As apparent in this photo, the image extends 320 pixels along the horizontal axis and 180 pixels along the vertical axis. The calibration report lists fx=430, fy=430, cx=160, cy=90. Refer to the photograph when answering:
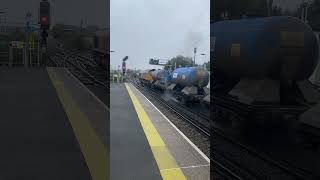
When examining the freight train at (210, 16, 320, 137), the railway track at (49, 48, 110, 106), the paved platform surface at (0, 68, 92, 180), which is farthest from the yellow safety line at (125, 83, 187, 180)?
the railway track at (49, 48, 110, 106)

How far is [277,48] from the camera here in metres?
9.23

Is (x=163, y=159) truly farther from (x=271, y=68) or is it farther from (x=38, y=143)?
(x=271, y=68)

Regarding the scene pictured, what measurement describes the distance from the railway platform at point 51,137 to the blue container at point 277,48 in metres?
3.52

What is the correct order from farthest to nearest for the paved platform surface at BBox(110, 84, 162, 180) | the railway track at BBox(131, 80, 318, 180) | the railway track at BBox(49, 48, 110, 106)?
the railway track at BBox(49, 48, 110, 106) < the railway track at BBox(131, 80, 318, 180) < the paved platform surface at BBox(110, 84, 162, 180)

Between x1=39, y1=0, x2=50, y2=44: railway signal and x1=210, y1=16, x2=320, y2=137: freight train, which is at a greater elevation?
x1=39, y1=0, x2=50, y2=44: railway signal

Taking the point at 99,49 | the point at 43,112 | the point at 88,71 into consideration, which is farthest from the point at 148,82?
the point at 43,112

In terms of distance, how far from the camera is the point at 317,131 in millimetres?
7652

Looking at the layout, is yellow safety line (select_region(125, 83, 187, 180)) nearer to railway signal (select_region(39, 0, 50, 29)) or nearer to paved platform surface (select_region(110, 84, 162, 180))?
paved platform surface (select_region(110, 84, 162, 180))

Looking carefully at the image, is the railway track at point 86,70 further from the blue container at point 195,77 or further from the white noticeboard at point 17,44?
the blue container at point 195,77

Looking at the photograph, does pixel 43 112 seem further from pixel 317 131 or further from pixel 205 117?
pixel 205 117

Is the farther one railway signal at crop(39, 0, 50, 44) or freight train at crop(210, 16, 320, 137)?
railway signal at crop(39, 0, 50, 44)

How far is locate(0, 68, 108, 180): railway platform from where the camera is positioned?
4906mm

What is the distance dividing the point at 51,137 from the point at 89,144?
0.71 metres

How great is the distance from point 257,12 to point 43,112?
18.5 ft
